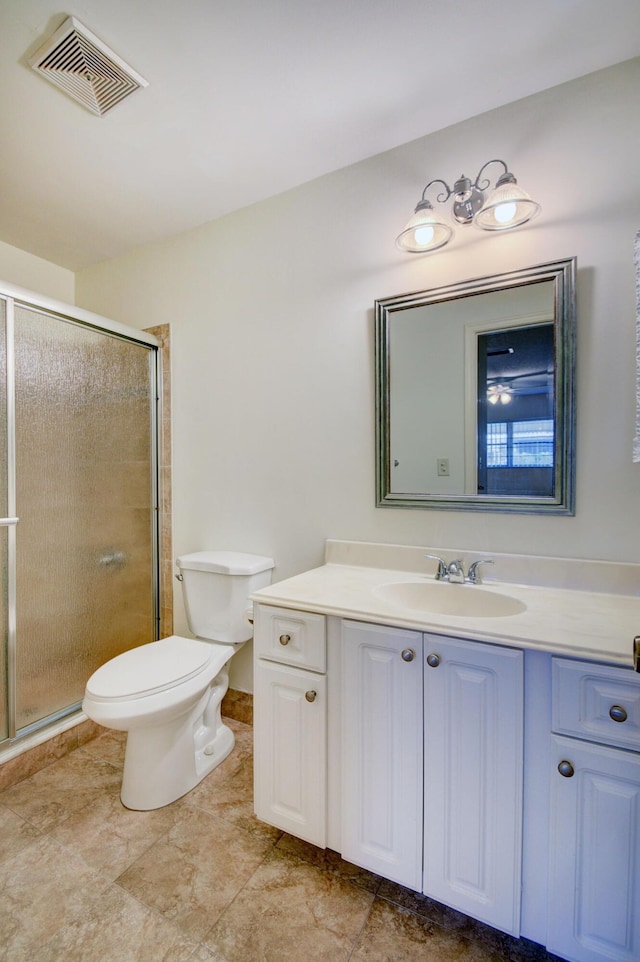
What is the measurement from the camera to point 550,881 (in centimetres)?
90

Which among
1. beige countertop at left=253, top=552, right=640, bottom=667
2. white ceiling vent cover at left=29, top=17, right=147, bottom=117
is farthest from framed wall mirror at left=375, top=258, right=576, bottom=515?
white ceiling vent cover at left=29, top=17, right=147, bottom=117

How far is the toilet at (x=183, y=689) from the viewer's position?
Result: 1.37 m

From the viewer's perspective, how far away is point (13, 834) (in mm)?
1359

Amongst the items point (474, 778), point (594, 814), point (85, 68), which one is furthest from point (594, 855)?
point (85, 68)

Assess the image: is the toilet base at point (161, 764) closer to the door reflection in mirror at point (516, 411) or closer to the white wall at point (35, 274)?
the door reflection in mirror at point (516, 411)

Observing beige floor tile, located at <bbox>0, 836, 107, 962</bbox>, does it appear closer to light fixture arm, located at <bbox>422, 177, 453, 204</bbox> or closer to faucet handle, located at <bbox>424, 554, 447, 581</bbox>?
faucet handle, located at <bbox>424, 554, 447, 581</bbox>

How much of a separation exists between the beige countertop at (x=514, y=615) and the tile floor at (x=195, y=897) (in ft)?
2.53

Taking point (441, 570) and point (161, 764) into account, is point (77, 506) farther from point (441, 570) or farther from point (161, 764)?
point (441, 570)

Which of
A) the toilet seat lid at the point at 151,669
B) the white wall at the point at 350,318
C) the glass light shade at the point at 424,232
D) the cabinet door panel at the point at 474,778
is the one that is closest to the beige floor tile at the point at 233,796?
the toilet seat lid at the point at 151,669

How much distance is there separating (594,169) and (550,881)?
1835 millimetres

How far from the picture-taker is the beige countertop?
2.94 ft

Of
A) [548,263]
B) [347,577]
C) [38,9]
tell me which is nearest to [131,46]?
[38,9]

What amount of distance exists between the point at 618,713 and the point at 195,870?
1224 millimetres

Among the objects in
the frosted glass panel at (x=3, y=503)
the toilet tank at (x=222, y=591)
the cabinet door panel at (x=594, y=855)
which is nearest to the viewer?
the cabinet door panel at (x=594, y=855)
